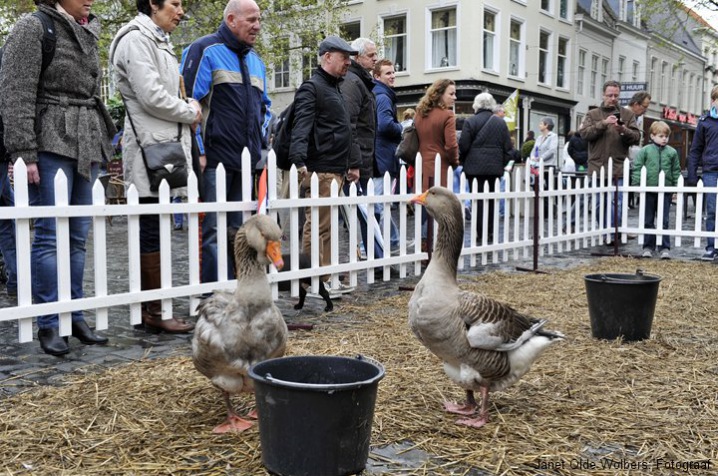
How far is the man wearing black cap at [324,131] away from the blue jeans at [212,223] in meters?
0.62

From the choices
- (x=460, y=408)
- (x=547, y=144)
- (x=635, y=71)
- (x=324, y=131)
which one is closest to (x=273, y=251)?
(x=460, y=408)

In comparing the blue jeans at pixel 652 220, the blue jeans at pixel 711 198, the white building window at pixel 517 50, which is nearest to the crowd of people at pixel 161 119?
the blue jeans at pixel 652 220

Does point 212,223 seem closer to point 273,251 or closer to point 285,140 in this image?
point 285,140

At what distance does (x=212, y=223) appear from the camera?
584 centimetres

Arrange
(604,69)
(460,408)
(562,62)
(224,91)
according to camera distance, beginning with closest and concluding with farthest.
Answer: (460,408)
(224,91)
(562,62)
(604,69)

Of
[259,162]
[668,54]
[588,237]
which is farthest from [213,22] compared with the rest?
[668,54]

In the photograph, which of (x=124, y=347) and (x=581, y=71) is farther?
(x=581, y=71)

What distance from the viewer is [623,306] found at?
503 centimetres

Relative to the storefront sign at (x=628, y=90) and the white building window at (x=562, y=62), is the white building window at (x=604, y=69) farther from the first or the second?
the storefront sign at (x=628, y=90)

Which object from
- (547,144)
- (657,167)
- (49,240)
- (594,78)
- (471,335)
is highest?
(594,78)

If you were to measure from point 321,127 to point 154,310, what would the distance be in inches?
91.4

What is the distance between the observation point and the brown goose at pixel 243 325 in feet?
10.3

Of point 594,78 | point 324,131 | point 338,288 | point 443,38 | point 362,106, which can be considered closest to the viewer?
point 324,131

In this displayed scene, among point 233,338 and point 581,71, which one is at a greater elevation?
point 581,71
